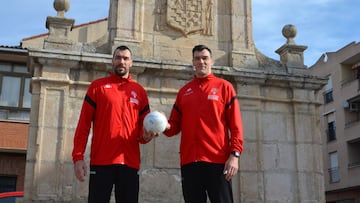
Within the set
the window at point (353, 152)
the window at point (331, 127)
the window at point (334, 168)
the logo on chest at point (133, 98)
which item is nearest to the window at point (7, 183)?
the logo on chest at point (133, 98)

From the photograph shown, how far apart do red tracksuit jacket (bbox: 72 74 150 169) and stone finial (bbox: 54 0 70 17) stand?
375cm

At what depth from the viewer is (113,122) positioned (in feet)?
15.4

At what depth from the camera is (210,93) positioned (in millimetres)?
4777

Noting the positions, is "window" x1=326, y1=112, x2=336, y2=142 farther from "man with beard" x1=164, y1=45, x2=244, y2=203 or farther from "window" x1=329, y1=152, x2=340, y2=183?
"man with beard" x1=164, y1=45, x2=244, y2=203

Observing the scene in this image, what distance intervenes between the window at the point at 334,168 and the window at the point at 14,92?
1894 centimetres

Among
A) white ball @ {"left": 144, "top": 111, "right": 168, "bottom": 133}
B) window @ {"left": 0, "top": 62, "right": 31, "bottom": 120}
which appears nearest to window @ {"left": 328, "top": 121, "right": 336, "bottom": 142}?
window @ {"left": 0, "top": 62, "right": 31, "bottom": 120}

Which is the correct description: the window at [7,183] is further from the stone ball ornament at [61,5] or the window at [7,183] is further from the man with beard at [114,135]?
the man with beard at [114,135]

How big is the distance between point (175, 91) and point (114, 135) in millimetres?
3713

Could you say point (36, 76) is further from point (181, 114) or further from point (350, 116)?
point (350, 116)

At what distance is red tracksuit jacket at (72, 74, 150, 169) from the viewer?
4.62 metres

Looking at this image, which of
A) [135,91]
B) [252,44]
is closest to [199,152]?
[135,91]

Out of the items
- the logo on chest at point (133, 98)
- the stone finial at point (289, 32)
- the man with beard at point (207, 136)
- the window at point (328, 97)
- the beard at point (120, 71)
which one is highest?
the window at point (328, 97)

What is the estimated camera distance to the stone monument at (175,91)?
24.8ft

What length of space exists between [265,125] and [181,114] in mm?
3796
